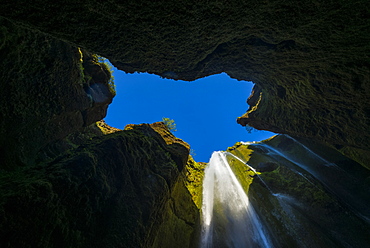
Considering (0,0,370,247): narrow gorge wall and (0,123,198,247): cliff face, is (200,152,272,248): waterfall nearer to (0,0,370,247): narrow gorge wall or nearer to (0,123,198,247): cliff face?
(0,0,370,247): narrow gorge wall

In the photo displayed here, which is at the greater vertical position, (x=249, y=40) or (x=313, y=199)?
(x=249, y=40)

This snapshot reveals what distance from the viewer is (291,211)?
13711mm

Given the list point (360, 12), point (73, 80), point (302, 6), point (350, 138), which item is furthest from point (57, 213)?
point (350, 138)

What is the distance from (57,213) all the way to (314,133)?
57.4 feet

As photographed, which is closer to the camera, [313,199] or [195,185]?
[313,199]

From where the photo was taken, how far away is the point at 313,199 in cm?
1383

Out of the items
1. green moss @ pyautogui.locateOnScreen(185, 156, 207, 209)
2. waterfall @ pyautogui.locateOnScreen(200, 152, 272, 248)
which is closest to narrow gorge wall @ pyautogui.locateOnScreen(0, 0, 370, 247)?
waterfall @ pyautogui.locateOnScreen(200, 152, 272, 248)

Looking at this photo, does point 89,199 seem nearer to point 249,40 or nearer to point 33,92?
point 33,92

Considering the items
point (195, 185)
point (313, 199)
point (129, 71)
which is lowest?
point (313, 199)

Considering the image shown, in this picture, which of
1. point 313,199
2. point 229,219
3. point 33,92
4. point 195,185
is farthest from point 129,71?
point 313,199

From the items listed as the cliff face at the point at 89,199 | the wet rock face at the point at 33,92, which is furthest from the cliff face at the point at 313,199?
the wet rock face at the point at 33,92

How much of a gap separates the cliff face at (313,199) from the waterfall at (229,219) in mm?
786

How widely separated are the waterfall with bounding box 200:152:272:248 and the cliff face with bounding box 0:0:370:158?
9336 millimetres

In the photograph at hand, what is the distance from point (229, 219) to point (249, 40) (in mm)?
13597
